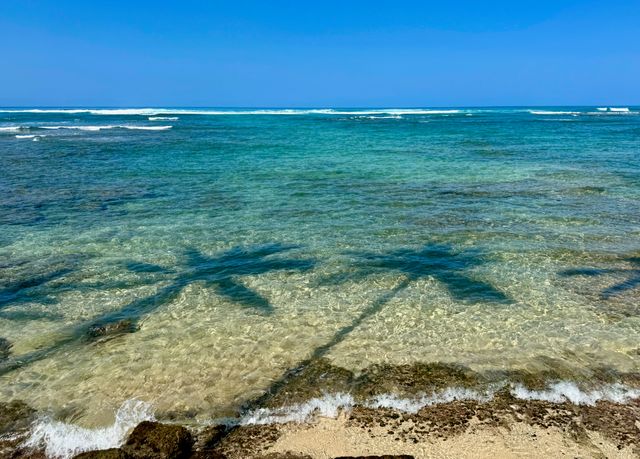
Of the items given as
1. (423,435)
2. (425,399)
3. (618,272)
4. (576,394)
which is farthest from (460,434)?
(618,272)

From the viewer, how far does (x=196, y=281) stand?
10.3 m

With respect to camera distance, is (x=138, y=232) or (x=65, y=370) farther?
(x=138, y=232)

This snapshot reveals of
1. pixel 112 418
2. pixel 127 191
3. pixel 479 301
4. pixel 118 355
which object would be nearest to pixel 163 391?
pixel 112 418

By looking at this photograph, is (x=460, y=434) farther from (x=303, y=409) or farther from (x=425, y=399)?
(x=303, y=409)

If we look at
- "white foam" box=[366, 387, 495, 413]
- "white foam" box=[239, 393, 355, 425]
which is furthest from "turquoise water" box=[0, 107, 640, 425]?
"white foam" box=[366, 387, 495, 413]

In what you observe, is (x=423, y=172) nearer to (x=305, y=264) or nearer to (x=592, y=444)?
(x=305, y=264)

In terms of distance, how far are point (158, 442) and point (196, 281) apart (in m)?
5.31

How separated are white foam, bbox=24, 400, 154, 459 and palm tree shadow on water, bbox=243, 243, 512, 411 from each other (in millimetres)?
2151

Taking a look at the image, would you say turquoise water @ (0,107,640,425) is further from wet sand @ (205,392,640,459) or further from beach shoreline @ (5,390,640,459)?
wet sand @ (205,392,640,459)

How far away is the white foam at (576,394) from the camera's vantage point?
19.7 ft

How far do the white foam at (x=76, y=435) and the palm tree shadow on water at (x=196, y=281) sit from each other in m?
1.95

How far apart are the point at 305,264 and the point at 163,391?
532 centimetres

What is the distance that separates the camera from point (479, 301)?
9.10 metres

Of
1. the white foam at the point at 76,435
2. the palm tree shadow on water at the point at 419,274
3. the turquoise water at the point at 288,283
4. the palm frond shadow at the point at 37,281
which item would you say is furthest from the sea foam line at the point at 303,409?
the palm frond shadow at the point at 37,281
